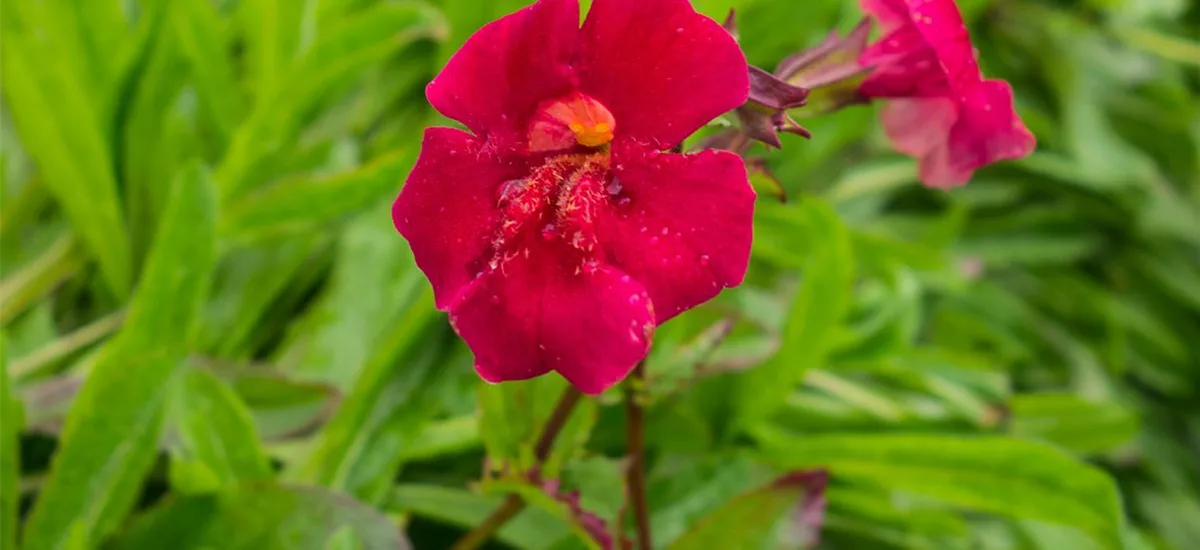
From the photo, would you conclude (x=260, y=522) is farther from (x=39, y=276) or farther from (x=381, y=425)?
(x=39, y=276)

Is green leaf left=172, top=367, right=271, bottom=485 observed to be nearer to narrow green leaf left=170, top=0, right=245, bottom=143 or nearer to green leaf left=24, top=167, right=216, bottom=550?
green leaf left=24, top=167, right=216, bottom=550

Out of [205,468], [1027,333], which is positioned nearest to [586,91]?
[205,468]

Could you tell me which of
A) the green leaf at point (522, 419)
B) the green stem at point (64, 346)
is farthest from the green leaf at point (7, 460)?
the green leaf at point (522, 419)

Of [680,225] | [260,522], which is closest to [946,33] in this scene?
[680,225]

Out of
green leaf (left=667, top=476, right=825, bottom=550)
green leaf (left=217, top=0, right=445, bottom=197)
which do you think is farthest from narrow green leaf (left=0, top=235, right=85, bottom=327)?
green leaf (left=667, top=476, right=825, bottom=550)

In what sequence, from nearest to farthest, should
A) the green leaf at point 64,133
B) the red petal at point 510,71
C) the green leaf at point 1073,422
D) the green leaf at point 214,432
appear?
the red petal at point 510,71
the green leaf at point 214,432
the green leaf at point 64,133
the green leaf at point 1073,422

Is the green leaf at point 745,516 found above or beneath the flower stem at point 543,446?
beneath

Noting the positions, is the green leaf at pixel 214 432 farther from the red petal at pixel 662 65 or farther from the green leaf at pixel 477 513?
the red petal at pixel 662 65
